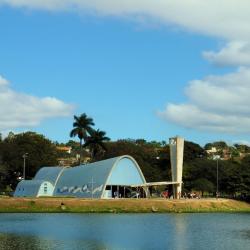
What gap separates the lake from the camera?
139ft

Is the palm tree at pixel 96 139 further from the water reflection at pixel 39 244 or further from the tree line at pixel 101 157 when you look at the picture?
the water reflection at pixel 39 244

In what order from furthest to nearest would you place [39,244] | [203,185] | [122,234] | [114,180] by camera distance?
[203,185]
[114,180]
[122,234]
[39,244]

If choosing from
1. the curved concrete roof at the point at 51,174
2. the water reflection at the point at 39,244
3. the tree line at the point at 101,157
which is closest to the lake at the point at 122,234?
the water reflection at the point at 39,244

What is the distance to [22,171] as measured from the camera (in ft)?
490

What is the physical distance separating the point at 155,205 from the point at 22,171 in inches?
2805

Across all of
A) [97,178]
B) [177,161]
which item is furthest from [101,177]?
[177,161]

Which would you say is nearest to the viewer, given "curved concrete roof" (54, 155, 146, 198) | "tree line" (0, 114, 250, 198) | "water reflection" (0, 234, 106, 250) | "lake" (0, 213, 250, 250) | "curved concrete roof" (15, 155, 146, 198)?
"water reflection" (0, 234, 106, 250)

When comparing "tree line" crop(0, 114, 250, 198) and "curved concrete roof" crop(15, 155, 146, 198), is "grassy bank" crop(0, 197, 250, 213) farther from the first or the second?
"tree line" crop(0, 114, 250, 198)

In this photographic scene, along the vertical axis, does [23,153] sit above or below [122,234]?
above

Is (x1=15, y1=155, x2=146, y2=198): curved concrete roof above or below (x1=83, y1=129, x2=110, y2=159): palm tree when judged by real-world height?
below

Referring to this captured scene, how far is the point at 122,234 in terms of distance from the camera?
163 ft

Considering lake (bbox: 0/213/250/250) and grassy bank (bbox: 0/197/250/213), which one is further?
grassy bank (bbox: 0/197/250/213)

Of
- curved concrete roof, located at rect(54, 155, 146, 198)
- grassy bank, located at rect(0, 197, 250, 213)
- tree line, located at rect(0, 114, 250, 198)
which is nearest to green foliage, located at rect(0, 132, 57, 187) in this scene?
tree line, located at rect(0, 114, 250, 198)

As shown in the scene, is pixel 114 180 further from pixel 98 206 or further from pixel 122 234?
pixel 122 234
